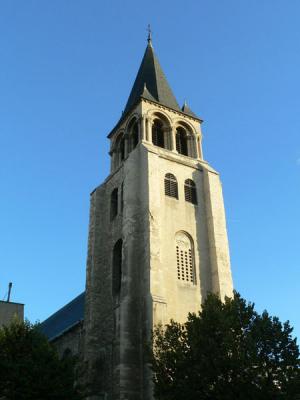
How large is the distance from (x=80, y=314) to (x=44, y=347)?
46.3ft

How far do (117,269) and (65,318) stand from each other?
12043mm

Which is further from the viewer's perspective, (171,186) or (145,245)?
(171,186)

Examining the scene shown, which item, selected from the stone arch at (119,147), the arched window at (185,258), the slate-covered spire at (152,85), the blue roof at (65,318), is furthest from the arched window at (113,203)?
the blue roof at (65,318)

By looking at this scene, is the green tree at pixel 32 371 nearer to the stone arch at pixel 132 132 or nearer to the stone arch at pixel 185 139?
the stone arch at pixel 132 132

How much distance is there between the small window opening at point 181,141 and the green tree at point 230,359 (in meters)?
16.7

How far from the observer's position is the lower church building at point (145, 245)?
23.6 metres

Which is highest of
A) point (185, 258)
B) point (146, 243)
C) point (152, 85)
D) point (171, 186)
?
point (152, 85)

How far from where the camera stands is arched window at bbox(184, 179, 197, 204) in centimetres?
3019

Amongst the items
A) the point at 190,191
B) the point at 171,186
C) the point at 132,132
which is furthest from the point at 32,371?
the point at 132,132

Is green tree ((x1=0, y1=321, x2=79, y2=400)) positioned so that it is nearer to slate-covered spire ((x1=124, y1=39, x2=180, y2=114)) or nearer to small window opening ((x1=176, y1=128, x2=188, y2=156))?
small window opening ((x1=176, y1=128, x2=188, y2=156))

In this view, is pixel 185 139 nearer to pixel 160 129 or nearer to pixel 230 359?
pixel 160 129

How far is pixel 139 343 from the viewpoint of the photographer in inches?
922

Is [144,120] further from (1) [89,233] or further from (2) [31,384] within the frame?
(2) [31,384]

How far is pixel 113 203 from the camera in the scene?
1253 inches
